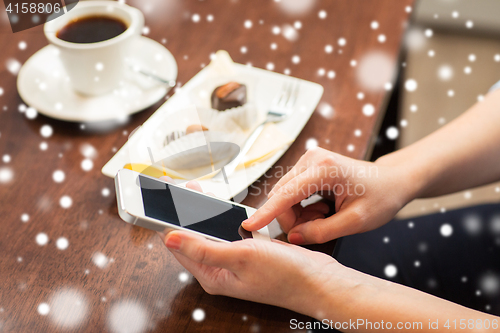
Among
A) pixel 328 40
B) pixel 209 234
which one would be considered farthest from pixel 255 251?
pixel 328 40

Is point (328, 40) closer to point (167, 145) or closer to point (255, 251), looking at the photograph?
point (167, 145)

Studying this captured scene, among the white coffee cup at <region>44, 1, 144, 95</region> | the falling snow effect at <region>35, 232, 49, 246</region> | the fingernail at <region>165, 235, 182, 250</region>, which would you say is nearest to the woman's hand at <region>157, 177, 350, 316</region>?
the fingernail at <region>165, 235, 182, 250</region>

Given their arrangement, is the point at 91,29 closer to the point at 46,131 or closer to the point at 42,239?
the point at 46,131

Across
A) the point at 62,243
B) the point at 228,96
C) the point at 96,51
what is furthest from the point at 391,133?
the point at 62,243

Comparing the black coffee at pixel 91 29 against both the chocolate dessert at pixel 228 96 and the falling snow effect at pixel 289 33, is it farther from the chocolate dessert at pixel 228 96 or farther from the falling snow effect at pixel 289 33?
the falling snow effect at pixel 289 33

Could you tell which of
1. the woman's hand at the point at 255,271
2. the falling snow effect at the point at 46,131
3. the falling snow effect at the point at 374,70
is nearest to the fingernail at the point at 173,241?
the woman's hand at the point at 255,271

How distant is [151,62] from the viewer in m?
0.91

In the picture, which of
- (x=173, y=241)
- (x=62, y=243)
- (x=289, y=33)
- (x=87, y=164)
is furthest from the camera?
(x=289, y=33)

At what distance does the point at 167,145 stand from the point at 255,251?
0.97 feet

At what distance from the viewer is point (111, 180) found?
0.71 metres

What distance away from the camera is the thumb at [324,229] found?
0.62 m

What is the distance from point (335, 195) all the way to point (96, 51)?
1.75 feet

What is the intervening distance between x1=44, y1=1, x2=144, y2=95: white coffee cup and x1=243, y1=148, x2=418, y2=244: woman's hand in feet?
1.40
